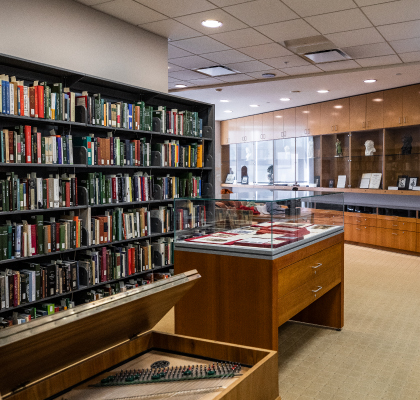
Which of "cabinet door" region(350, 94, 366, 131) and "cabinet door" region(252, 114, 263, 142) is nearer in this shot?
"cabinet door" region(350, 94, 366, 131)

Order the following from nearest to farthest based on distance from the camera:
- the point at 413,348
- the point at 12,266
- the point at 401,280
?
the point at 413,348 → the point at 12,266 → the point at 401,280

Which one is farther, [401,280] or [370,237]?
[370,237]

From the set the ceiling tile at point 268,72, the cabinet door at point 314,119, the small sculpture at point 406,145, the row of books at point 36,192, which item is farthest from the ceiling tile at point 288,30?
the cabinet door at point 314,119

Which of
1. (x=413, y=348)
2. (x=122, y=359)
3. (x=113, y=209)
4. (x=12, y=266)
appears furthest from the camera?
(x=113, y=209)

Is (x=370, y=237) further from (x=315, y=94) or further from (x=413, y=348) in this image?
(x=413, y=348)

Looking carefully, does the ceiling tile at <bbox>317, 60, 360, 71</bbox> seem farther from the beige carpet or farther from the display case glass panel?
the display case glass panel

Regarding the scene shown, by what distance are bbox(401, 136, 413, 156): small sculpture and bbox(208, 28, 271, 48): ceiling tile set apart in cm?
386

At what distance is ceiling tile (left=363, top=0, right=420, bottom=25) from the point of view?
162 inches

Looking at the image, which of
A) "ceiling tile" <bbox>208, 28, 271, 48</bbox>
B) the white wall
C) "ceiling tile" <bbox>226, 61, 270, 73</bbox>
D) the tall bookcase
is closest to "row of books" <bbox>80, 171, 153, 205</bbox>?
the tall bookcase

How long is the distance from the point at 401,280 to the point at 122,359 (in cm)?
495

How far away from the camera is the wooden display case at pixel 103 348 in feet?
4.37

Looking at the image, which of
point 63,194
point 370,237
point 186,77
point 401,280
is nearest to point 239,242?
point 63,194

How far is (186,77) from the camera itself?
23.4 feet

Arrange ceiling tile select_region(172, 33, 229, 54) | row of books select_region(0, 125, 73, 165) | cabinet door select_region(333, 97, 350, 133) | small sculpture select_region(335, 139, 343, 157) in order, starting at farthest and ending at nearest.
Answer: small sculpture select_region(335, 139, 343, 157), cabinet door select_region(333, 97, 350, 133), ceiling tile select_region(172, 33, 229, 54), row of books select_region(0, 125, 73, 165)
